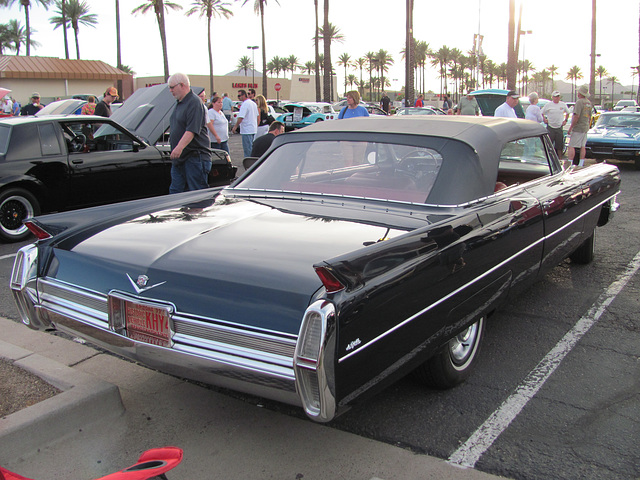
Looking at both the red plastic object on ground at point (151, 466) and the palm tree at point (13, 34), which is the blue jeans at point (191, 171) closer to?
the red plastic object on ground at point (151, 466)

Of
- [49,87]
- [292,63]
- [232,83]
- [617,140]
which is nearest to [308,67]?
[292,63]

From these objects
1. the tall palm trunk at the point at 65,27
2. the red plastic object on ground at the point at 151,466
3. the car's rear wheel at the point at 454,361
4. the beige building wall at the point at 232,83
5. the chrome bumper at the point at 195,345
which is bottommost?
the car's rear wheel at the point at 454,361

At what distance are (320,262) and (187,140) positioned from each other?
4.44m

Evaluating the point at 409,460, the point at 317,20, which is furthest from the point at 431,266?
the point at 317,20

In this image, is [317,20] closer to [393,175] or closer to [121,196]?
[121,196]

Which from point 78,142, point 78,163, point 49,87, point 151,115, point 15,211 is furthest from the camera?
point 49,87

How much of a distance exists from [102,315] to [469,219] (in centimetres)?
188

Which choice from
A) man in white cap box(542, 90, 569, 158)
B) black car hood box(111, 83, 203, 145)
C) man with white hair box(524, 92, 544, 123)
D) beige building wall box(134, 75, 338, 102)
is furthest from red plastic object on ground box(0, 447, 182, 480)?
beige building wall box(134, 75, 338, 102)

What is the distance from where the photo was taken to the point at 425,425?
291cm

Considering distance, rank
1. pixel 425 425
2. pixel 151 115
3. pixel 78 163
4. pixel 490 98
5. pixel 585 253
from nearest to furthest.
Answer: pixel 425 425 < pixel 585 253 < pixel 78 163 < pixel 151 115 < pixel 490 98

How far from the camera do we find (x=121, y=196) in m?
7.89

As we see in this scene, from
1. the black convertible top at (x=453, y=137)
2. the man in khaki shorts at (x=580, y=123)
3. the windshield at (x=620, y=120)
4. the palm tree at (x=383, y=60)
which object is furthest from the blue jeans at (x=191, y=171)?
the palm tree at (x=383, y=60)

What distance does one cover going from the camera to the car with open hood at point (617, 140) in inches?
529

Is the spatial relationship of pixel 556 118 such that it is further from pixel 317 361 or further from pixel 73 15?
pixel 73 15
